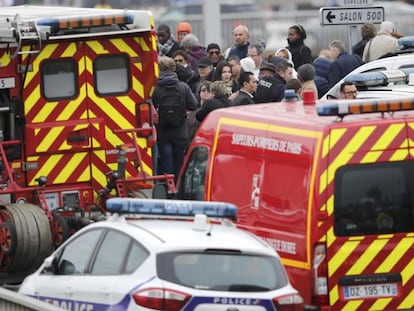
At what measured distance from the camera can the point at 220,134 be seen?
15180 mm

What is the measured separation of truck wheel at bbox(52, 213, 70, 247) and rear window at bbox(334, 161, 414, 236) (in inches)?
171

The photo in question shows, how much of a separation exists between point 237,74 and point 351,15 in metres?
1.81

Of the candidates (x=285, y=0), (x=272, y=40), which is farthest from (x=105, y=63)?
(x=285, y=0)

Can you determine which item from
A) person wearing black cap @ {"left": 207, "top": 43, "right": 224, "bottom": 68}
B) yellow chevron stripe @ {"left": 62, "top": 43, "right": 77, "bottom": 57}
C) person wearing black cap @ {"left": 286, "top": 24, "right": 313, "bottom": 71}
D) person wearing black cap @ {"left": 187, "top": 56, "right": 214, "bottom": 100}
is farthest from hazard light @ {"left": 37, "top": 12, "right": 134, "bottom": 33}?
person wearing black cap @ {"left": 286, "top": 24, "right": 313, "bottom": 71}

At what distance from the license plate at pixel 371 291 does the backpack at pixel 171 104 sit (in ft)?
27.1

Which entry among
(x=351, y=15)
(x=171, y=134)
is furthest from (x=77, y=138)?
(x=351, y=15)

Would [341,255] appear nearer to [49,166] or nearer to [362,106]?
[362,106]

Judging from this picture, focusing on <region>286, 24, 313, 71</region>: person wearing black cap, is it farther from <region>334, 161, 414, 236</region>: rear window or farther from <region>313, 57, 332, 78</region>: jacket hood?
<region>334, 161, 414, 236</region>: rear window

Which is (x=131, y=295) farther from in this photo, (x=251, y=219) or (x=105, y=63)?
(x=105, y=63)

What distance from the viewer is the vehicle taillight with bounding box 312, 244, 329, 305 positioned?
45.0 feet

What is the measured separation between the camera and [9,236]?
17.0m

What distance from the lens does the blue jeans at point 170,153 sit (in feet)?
72.5

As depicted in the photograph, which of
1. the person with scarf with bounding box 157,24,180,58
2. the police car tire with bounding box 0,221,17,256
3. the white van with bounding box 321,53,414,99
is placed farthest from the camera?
the person with scarf with bounding box 157,24,180,58

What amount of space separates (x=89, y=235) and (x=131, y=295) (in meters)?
1.16
